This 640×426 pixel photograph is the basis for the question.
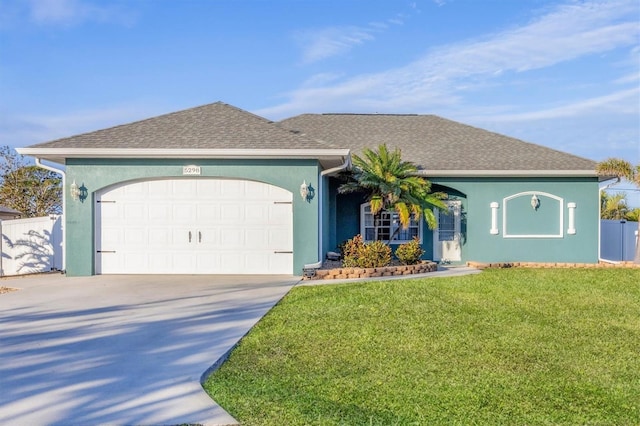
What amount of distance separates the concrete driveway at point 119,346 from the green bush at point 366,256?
7.03 feet

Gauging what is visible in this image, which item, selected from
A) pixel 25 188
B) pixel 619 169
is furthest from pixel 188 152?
pixel 25 188

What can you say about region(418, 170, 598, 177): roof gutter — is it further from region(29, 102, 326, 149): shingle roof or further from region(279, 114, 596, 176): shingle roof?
region(29, 102, 326, 149): shingle roof

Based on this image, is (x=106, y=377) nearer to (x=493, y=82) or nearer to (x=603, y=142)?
(x=493, y=82)

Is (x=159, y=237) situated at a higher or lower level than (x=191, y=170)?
lower

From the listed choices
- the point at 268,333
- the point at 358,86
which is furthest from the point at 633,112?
the point at 268,333

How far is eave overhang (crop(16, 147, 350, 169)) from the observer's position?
10953 millimetres

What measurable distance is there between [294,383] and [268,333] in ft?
5.90

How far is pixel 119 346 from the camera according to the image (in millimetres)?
5496

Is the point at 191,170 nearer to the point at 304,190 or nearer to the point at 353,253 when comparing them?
the point at 304,190

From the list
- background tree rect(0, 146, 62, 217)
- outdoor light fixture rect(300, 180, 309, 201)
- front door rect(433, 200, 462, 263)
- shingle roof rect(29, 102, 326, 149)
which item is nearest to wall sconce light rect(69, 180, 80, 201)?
shingle roof rect(29, 102, 326, 149)

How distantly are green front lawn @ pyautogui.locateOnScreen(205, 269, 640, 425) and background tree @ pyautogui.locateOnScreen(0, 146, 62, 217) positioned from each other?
1777 centimetres

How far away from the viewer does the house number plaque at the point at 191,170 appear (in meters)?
11.4

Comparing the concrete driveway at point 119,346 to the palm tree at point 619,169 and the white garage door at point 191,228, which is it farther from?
the palm tree at point 619,169

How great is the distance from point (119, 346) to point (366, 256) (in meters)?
6.95
